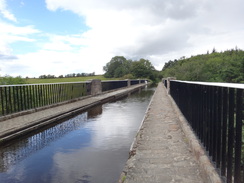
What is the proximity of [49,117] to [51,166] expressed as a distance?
356cm

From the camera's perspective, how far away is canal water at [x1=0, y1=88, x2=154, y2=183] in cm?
334

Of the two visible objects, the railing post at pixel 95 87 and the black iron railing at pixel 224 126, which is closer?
the black iron railing at pixel 224 126

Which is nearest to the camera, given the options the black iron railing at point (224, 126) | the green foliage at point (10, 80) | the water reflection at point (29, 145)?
the black iron railing at point (224, 126)

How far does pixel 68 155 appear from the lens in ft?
13.8

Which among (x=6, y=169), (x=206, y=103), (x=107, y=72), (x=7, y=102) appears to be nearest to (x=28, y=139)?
(x=6, y=169)

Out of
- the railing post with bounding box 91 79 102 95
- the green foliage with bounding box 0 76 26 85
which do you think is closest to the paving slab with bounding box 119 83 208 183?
the green foliage with bounding box 0 76 26 85

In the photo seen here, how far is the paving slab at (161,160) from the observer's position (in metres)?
2.79

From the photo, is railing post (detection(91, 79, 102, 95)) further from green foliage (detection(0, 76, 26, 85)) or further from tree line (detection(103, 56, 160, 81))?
tree line (detection(103, 56, 160, 81))

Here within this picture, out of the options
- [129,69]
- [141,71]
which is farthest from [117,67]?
[141,71]

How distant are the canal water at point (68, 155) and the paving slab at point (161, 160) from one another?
393 millimetres

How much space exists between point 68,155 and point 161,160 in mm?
1973

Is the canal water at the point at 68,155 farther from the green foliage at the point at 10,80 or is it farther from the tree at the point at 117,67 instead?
the tree at the point at 117,67

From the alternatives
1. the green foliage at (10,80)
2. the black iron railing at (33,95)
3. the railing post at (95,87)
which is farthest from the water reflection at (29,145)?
the railing post at (95,87)

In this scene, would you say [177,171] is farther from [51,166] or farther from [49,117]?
[49,117]
